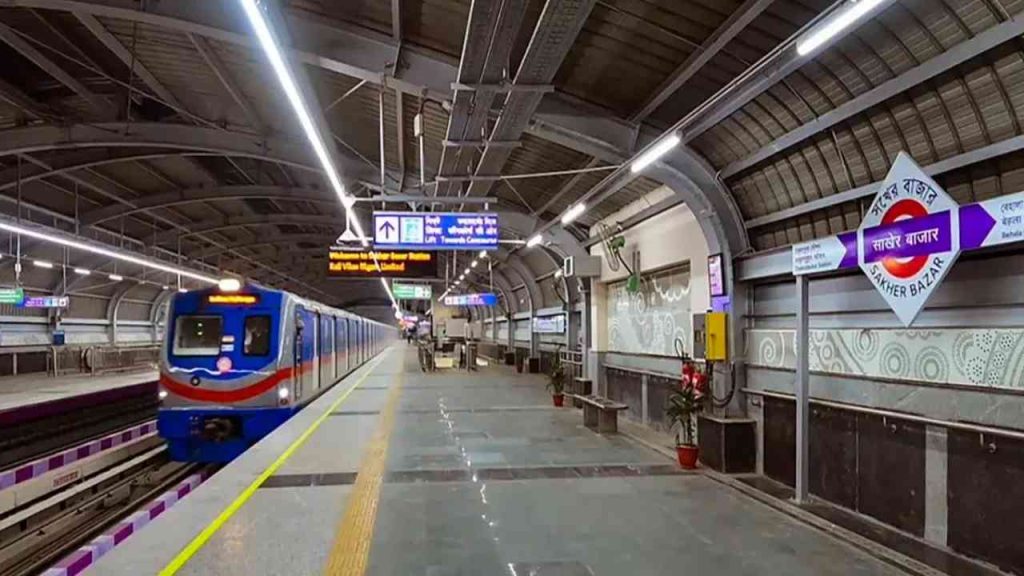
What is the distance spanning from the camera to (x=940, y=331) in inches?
205

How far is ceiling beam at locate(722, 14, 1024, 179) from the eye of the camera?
424 cm

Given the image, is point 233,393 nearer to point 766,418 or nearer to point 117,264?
point 766,418

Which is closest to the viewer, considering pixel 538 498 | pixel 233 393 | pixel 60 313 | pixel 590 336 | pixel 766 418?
pixel 538 498

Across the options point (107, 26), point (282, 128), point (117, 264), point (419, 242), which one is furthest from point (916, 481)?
point (117, 264)

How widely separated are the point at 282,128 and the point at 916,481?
1183cm

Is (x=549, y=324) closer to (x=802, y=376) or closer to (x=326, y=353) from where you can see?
(x=326, y=353)

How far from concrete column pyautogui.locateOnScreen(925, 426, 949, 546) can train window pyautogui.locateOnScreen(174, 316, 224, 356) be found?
8.73m

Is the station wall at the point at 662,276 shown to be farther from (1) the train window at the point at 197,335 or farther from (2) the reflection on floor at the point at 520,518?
(1) the train window at the point at 197,335

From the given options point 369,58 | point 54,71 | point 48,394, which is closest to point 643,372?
point 369,58

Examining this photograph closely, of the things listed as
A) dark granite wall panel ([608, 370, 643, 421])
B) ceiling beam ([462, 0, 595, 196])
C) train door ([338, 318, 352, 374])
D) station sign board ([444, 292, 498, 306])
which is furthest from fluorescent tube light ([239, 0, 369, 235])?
station sign board ([444, 292, 498, 306])

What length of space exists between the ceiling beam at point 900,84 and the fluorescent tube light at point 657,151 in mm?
1125

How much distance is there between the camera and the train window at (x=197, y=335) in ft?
31.8

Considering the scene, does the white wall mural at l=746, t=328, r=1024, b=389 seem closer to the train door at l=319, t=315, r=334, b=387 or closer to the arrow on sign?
the arrow on sign

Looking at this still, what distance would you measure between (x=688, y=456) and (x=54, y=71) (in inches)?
434
